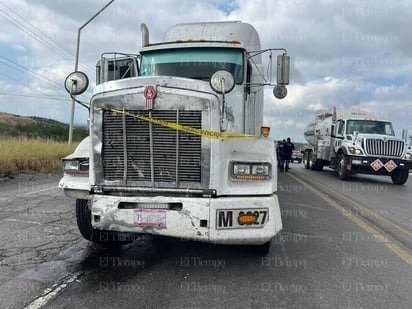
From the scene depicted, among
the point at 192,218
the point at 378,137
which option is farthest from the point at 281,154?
the point at 192,218

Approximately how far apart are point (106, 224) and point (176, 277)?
3.05ft

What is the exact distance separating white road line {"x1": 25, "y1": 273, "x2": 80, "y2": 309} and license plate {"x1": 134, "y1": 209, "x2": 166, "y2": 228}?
2.84ft

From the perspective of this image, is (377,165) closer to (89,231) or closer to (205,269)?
(205,269)

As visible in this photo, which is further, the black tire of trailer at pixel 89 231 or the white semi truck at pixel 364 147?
the white semi truck at pixel 364 147

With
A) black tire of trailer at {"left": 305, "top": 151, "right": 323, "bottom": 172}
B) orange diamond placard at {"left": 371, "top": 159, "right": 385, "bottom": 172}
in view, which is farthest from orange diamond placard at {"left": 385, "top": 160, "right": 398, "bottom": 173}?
black tire of trailer at {"left": 305, "top": 151, "right": 323, "bottom": 172}

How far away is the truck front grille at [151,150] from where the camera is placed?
454 cm

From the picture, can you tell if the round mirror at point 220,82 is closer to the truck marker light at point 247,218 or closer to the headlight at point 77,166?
the truck marker light at point 247,218

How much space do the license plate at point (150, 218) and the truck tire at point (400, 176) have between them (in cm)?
1440

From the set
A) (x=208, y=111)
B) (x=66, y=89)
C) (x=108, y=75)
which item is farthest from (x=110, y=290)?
(x=108, y=75)

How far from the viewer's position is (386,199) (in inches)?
463

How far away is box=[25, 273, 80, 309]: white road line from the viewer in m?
3.66

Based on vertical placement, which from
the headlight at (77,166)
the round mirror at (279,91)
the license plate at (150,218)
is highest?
the round mirror at (279,91)

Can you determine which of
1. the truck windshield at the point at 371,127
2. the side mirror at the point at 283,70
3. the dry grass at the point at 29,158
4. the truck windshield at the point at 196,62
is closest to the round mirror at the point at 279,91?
the side mirror at the point at 283,70

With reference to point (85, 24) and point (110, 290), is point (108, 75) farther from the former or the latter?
point (85, 24)
